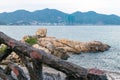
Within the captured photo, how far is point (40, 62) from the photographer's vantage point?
6.84 metres

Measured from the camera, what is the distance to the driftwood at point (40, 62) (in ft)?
21.0

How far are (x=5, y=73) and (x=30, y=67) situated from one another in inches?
35.8

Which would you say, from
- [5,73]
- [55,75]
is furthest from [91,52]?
[5,73]

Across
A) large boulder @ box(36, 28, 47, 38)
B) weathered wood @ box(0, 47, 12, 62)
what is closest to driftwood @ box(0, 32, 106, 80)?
weathered wood @ box(0, 47, 12, 62)

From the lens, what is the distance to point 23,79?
7.16 meters

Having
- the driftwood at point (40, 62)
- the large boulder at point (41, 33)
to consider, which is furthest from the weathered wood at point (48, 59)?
the large boulder at point (41, 33)

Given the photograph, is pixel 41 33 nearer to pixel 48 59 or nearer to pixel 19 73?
pixel 19 73

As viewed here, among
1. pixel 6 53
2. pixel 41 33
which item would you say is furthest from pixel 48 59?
pixel 41 33

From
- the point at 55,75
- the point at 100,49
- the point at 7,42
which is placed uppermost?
the point at 7,42

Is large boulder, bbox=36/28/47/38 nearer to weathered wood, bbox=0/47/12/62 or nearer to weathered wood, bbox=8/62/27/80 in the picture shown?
weathered wood, bbox=0/47/12/62

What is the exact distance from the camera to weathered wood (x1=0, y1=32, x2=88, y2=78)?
641 centimetres

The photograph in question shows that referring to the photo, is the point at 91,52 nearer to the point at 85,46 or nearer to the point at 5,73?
the point at 85,46

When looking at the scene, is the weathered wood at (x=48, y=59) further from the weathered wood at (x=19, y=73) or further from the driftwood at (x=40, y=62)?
the weathered wood at (x=19, y=73)

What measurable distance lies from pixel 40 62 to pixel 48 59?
0.65 ft
